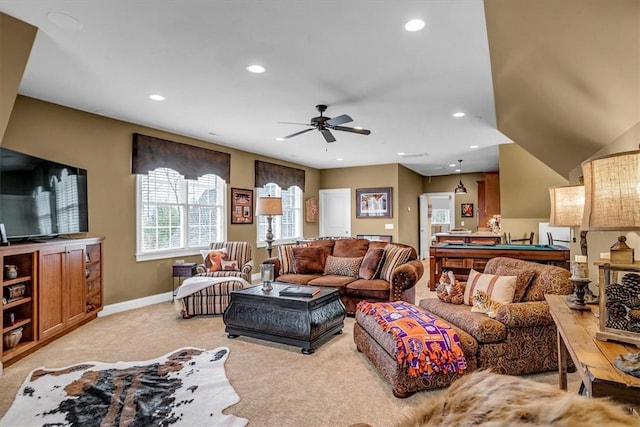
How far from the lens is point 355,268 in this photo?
15.9 ft

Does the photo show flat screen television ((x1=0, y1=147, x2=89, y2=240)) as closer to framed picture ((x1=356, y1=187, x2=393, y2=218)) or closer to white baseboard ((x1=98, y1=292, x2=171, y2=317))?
white baseboard ((x1=98, y1=292, x2=171, y2=317))

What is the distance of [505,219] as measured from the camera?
6.73 metres

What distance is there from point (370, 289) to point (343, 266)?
704 mm

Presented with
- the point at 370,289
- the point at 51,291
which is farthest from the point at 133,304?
the point at 370,289

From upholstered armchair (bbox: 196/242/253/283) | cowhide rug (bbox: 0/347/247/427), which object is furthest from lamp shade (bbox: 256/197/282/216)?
cowhide rug (bbox: 0/347/247/427)

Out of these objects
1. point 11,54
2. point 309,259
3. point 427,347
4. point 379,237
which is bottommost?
point 427,347

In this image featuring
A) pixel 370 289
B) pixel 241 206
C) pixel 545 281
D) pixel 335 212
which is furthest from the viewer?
pixel 335 212

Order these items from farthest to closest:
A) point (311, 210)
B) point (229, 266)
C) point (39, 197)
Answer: point (311, 210), point (229, 266), point (39, 197)

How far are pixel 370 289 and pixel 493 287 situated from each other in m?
1.57

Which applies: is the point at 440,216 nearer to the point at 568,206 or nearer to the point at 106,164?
the point at 106,164

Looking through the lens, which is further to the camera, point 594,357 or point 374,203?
point 374,203

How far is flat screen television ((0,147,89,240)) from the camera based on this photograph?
128 inches

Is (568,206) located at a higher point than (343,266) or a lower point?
higher

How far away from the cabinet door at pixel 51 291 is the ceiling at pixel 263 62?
176 centimetres
